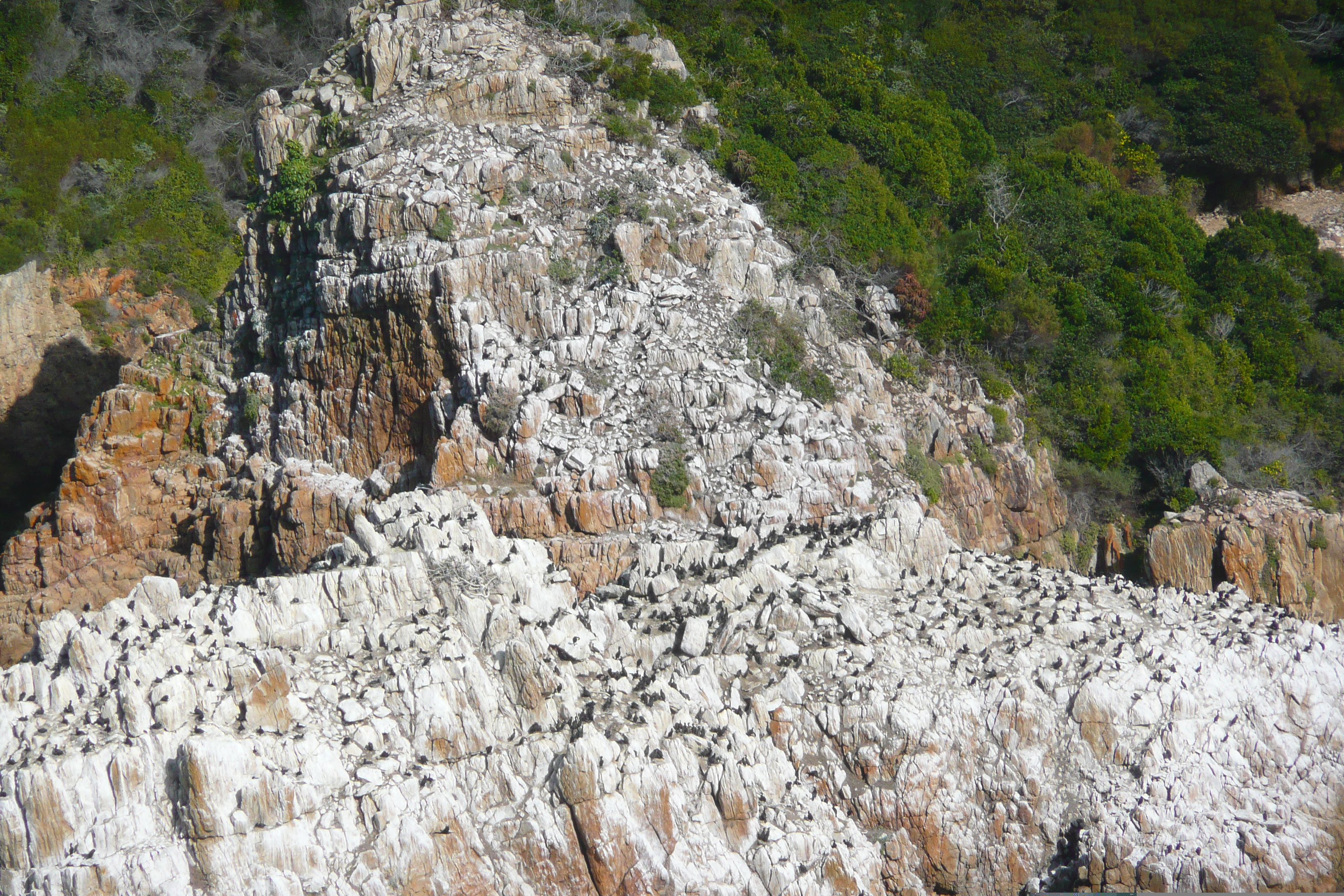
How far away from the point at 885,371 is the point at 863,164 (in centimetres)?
856

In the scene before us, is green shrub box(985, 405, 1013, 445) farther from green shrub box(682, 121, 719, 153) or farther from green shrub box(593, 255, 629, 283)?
green shrub box(593, 255, 629, 283)

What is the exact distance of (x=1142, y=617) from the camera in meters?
22.1

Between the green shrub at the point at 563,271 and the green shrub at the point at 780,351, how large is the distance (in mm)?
4361

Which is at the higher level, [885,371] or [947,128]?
[947,128]

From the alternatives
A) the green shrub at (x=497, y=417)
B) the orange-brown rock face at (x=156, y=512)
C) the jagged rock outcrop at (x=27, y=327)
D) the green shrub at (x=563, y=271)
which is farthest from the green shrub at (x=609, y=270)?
the jagged rock outcrop at (x=27, y=327)

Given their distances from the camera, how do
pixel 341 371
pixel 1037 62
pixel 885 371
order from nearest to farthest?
1. pixel 341 371
2. pixel 885 371
3. pixel 1037 62

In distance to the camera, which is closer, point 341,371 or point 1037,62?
point 341,371

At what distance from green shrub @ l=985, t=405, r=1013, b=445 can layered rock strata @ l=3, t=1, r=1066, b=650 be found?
138 millimetres

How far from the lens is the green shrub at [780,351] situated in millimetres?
26891

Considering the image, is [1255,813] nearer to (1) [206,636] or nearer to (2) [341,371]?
(1) [206,636]

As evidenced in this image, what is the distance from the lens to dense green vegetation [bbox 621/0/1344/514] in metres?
33.2

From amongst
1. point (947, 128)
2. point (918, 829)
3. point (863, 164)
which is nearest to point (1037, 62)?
point (947, 128)

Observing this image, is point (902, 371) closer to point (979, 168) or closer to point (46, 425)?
point (979, 168)

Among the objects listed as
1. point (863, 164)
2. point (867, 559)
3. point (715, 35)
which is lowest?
point (867, 559)
